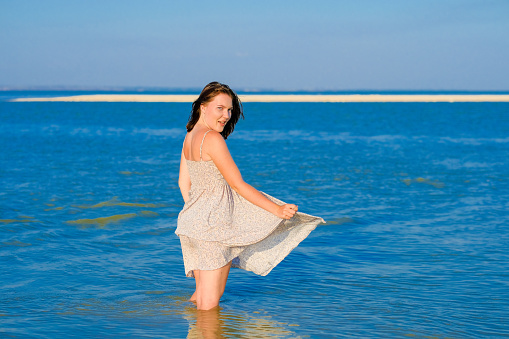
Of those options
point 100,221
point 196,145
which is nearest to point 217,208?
point 196,145

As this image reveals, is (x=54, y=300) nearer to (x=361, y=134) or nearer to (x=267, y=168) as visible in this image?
(x=267, y=168)

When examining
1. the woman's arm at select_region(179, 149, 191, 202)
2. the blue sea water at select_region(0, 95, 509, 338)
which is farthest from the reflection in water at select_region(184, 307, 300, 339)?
the woman's arm at select_region(179, 149, 191, 202)

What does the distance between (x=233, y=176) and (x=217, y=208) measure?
316 mm

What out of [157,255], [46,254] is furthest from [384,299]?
[46,254]

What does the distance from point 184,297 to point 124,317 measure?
2.57 feet

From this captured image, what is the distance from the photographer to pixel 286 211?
14.8ft

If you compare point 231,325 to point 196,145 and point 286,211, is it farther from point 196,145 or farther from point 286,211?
point 196,145

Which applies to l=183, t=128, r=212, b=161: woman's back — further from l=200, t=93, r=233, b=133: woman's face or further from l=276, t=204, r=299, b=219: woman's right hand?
l=276, t=204, r=299, b=219: woman's right hand

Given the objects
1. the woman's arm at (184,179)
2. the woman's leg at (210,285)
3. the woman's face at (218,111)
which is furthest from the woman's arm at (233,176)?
the woman's leg at (210,285)

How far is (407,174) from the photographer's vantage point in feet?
53.5

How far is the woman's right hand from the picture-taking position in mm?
4484

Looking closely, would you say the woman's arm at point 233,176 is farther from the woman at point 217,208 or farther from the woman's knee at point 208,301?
the woman's knee at point 208,301

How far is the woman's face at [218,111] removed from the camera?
4.61 m

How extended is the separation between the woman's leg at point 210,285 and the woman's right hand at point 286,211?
64 cm
